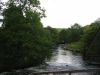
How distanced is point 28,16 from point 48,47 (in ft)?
20.5

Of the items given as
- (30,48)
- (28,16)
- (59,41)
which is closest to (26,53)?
(30,48)

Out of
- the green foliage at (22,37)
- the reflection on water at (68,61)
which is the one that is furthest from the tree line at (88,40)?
the green foliage at (22,37)

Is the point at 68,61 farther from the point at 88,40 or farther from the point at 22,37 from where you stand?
the point at 88,40

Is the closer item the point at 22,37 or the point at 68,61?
the point at 22,37

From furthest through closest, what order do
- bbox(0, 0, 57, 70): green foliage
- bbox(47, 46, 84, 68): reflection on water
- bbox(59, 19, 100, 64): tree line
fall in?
bbox(47, 46, 84, 68): reflection on water
bbox(0, 0, 57, 70): green foliage
bbox(59, 19, 100, 64): tree line

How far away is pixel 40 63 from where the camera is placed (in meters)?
43.4

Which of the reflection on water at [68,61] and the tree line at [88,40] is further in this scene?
the reflection on water at [68,61]

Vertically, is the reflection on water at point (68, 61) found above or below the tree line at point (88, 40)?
below

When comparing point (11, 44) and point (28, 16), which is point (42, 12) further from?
point (11, 44)

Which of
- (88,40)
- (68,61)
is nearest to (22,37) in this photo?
(68,61)

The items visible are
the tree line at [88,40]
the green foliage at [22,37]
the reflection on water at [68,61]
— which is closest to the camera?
the tree line at [88,40]

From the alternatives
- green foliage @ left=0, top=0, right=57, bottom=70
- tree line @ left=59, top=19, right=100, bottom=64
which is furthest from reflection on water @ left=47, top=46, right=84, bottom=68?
green foliage @ left=0, top=0, right=57, bottom=70

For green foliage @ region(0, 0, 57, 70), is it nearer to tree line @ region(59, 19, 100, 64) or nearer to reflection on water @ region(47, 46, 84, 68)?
reflection on water @ region(47, 46, 84, 68)

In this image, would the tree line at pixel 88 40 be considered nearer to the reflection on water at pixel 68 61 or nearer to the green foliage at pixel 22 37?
the reflection on water at pixel 68 61
